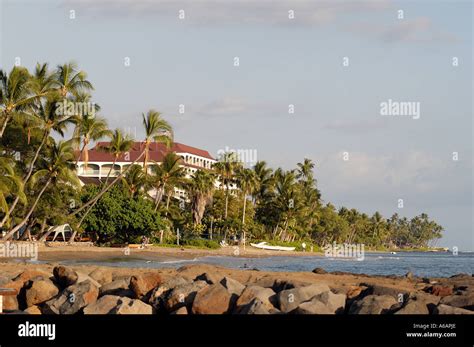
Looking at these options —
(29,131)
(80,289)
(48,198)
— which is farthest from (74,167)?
(80,289)

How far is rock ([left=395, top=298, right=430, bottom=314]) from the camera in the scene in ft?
58.6

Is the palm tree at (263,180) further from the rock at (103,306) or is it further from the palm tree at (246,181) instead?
the rock at (103,306)

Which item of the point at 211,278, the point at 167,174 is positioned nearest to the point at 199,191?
the point at 167,174

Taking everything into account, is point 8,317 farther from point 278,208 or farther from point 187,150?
point 187,150

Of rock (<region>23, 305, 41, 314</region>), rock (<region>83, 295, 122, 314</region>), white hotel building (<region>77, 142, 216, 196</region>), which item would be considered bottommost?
rock (<region>23, 305, 41, 314</region>)

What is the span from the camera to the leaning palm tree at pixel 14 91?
1886 inches

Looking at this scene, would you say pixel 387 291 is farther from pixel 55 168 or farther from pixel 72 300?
pixel 55 168

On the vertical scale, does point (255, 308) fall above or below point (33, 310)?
above

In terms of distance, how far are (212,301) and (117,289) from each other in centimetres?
417

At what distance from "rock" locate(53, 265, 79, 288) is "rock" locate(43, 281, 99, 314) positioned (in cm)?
212

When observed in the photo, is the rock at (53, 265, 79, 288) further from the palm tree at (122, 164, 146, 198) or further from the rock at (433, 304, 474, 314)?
the palm tree at (122, 164, 146, 198)

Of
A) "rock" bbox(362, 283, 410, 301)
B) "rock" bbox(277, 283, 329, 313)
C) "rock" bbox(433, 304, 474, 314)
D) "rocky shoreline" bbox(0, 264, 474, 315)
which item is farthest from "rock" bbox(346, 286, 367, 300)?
"rock" bbox(433, 304, 474, 314)

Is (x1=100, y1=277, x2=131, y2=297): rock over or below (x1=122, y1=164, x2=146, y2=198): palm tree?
below

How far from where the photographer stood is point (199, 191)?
96.7 meters
